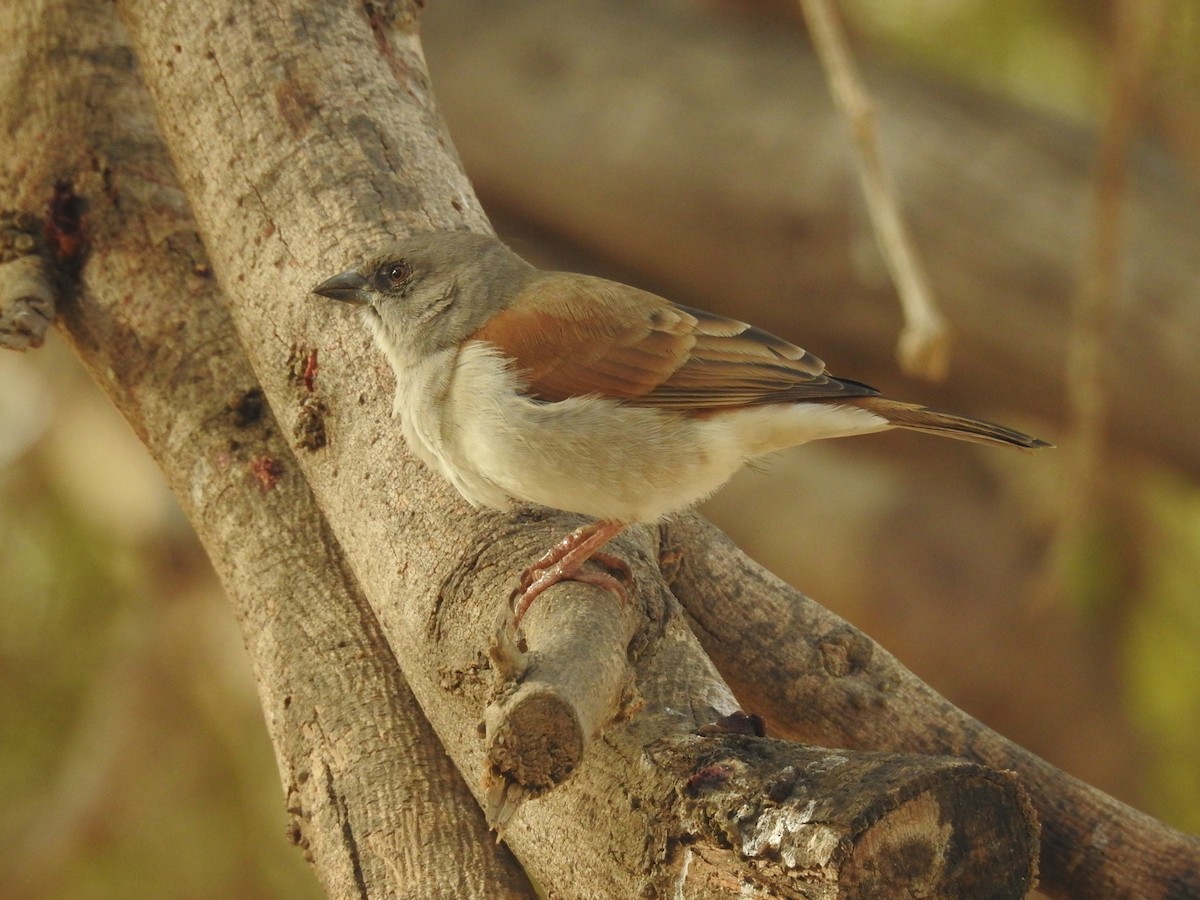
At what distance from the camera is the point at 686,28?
7859 millimetres

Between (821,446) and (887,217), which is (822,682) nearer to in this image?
(887,217)

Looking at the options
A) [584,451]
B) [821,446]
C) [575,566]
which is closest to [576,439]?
[584,451]

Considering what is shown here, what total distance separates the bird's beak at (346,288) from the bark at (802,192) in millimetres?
4387

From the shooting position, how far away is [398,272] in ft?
10.6

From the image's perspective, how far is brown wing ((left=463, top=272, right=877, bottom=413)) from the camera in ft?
10.1

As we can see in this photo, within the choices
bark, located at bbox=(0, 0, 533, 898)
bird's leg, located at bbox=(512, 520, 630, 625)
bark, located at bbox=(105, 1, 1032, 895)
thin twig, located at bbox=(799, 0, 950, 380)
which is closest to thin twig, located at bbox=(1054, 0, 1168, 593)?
thin twig, located at bbox=(799, 0, 950, 380)

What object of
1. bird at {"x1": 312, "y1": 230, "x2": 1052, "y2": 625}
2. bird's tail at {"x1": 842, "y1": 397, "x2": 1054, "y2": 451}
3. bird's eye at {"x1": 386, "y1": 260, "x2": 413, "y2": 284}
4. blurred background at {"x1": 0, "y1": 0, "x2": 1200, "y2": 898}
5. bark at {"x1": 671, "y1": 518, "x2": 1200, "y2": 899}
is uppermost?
bird's eye at {"x1": 386, "y1": 260, "x2": 413, "y2": 284}

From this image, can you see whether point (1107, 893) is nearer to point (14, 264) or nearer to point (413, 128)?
point (413, 128)

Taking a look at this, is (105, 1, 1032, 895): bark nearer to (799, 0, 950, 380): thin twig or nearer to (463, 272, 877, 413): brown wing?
(463, 272, 877, 413): brown wing

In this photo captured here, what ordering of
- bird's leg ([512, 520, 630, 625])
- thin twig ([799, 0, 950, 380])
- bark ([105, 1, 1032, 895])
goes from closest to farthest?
bark ([105, 1, 1032, 895])
bird's leg ([512, 520, 630, 625])
thin twig ([799, 0, 950, 380])

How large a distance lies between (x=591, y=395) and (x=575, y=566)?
60 centimetres

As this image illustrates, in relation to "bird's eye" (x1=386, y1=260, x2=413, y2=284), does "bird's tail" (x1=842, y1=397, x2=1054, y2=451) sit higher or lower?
lower

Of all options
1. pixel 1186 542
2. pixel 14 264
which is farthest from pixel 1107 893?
pixel 1186 542

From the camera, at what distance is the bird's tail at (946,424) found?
303 cm
